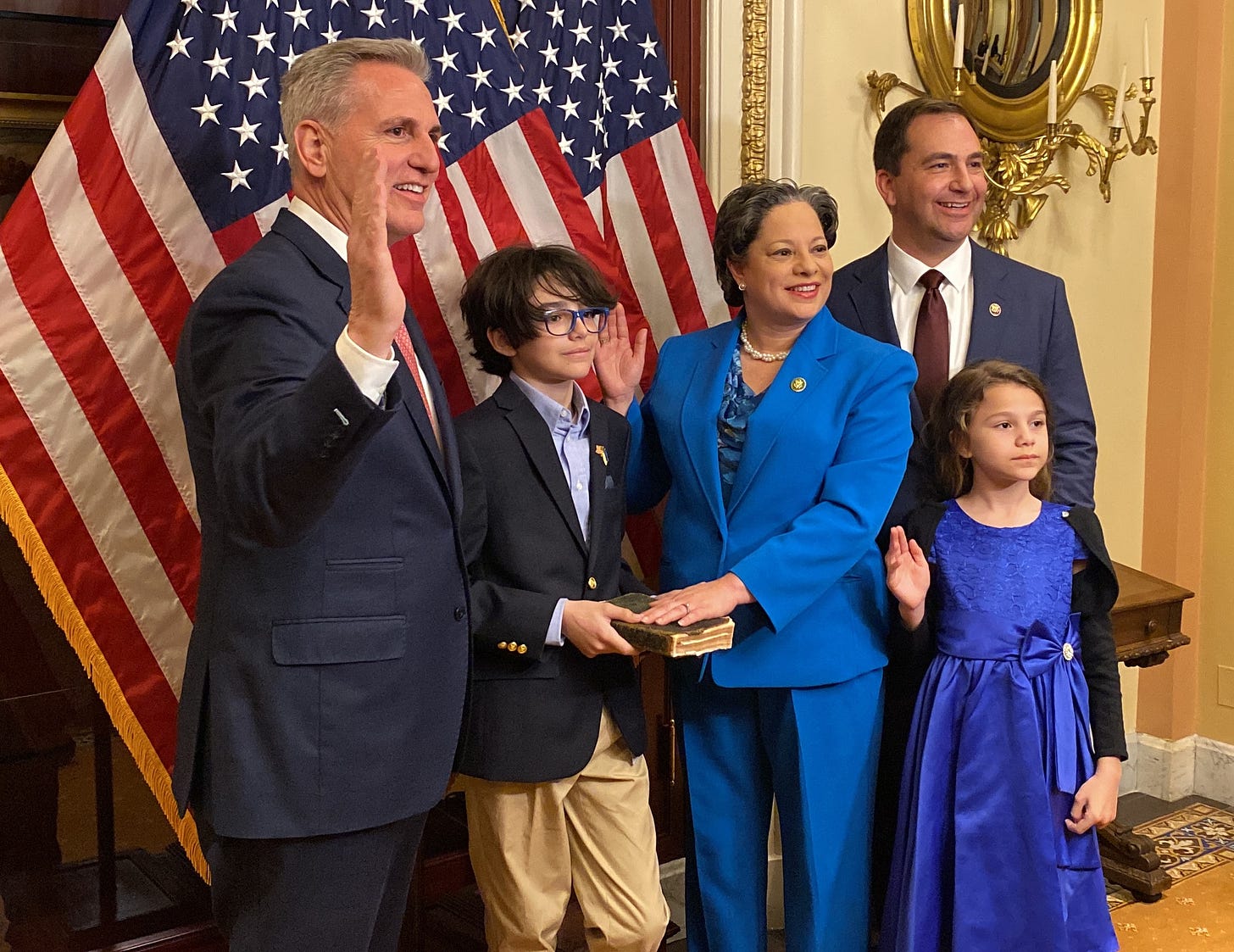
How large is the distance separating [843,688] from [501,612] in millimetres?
746

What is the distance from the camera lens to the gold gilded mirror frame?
12.3 feet

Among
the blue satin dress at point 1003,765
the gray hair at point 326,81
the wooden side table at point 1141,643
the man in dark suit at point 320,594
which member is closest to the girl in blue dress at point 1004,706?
the blue satin dress at point 1003,765

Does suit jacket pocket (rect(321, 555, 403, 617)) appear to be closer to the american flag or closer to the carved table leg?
the american flag

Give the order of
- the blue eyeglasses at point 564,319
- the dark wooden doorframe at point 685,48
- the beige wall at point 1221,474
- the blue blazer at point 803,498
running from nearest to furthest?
1. the blue eyeglasses at point 564,319
2. the blue blazer at point 803,498
3. the dark wooden doorframe at point 685,48
4. the beige wall at point 1221,474

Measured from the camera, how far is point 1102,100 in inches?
165

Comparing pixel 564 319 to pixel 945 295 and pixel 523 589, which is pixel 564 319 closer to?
pixel 523 589

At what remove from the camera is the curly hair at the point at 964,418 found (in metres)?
2.69

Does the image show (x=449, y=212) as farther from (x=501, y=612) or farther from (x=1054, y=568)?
(x=1054, y=568)

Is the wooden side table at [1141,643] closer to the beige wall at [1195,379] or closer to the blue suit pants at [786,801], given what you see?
the beige wall at [1195,379]

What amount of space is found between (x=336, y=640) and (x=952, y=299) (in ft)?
5.72

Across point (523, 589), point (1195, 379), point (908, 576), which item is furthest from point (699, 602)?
point (1195, 379)

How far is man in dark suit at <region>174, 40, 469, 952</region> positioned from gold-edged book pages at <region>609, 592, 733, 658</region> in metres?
0.32

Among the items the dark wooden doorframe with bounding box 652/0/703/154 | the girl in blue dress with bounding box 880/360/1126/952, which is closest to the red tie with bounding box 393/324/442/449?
the girl in blue dress with bounding box 880/360/1126/952

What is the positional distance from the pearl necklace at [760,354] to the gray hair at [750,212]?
0.13 metres
